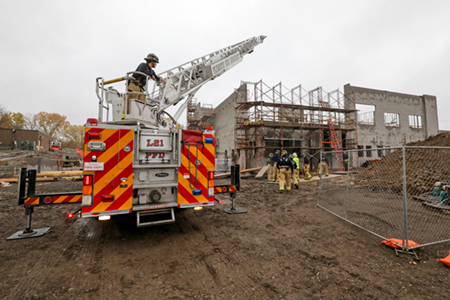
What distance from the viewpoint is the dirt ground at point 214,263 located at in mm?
2377

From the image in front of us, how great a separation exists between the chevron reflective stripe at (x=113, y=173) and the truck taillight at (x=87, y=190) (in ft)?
0.18

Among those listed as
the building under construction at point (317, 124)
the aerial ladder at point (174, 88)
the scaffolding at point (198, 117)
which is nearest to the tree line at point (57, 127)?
the scaffolding at point (198, 117)

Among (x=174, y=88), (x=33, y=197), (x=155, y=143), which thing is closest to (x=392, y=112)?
(x=174, y=88)

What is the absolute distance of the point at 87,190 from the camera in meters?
3.24

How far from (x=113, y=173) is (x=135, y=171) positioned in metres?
0.35

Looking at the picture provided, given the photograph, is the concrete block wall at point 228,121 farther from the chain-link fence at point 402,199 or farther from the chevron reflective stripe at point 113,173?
the chevron reflective stripe at point 113,173

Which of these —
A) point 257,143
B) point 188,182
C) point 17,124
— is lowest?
point 188,182

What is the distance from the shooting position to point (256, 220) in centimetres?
505

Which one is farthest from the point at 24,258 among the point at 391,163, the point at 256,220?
the point at 391,163

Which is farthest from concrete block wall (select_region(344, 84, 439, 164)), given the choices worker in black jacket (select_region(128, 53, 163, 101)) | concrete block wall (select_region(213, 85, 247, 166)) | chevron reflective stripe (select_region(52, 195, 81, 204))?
chevron reflective stripe (select_region(52, 195, 81, 204))

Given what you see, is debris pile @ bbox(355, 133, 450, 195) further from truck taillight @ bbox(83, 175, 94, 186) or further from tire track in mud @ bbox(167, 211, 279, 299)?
truck taillight @ bbox(83, 175, 94, 186)

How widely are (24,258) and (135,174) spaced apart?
2023 millimetres

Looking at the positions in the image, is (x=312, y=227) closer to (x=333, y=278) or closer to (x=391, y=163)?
(x=333, y=278)

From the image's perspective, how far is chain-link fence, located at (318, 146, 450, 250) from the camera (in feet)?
13.4
